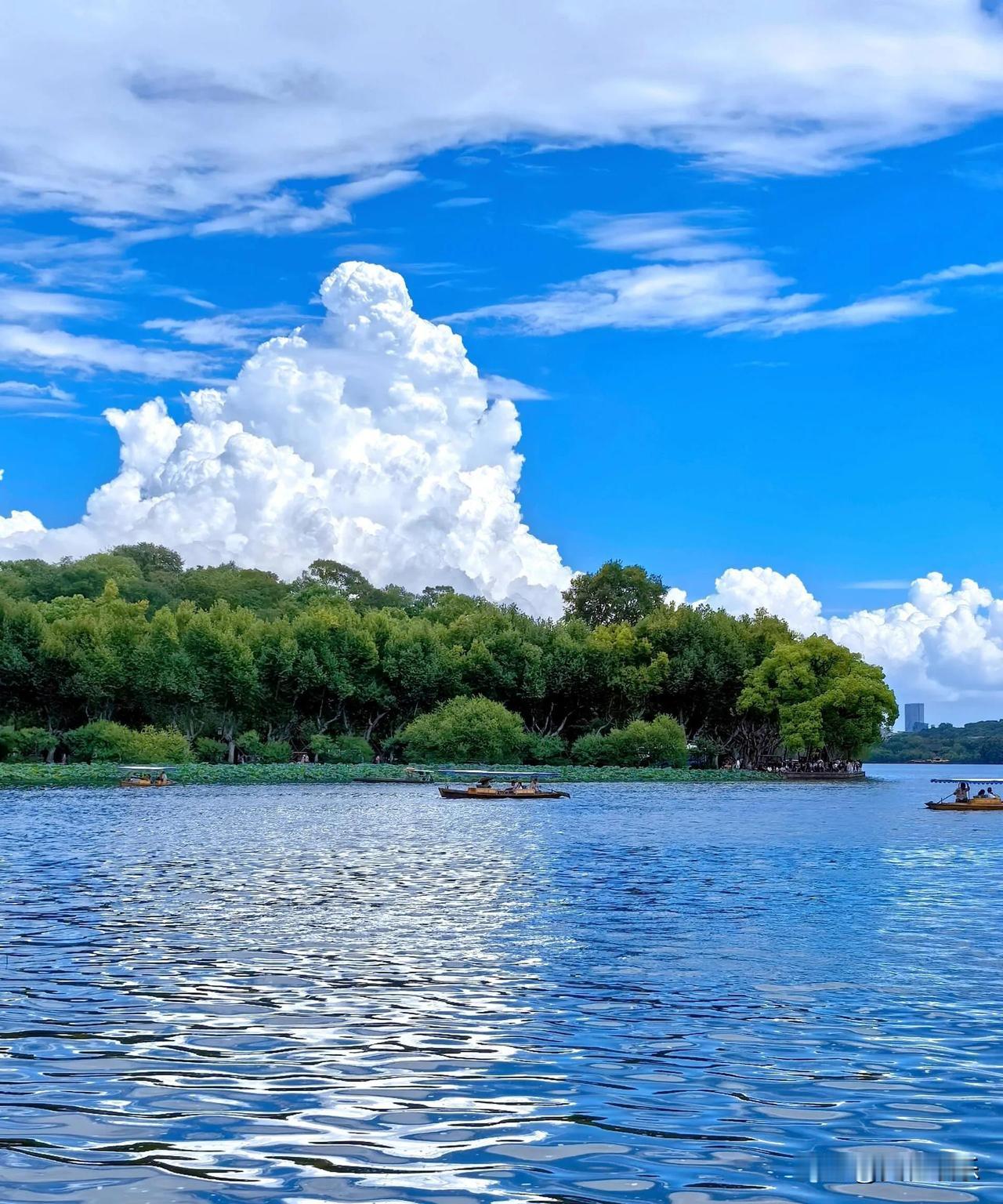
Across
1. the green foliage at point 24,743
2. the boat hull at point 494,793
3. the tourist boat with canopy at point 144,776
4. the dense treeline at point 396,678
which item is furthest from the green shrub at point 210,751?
the boat hull at point 494,793

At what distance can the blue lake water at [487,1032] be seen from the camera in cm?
1116

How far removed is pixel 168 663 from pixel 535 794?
40.2 meters

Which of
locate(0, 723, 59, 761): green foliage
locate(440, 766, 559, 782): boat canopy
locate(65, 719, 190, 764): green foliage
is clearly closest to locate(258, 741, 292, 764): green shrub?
locate(65, 719, 190, 764): green foliage

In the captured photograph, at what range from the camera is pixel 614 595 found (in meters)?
163

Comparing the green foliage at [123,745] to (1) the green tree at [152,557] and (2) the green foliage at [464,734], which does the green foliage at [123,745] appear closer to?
(2) the green foliage at [464,734]

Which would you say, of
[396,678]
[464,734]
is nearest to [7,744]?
[396,678]

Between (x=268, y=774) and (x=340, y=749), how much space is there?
1731 cm

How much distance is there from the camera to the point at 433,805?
76000mm

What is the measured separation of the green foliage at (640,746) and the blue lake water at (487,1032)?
86.8 m

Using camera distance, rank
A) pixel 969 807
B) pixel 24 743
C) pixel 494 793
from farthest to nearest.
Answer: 1. pixel 24 743
2. pixel 494 793
3. pixel 969 807

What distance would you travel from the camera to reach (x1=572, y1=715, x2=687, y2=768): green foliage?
125 meters

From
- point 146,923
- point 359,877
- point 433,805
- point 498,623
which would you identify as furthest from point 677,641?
point 146,923

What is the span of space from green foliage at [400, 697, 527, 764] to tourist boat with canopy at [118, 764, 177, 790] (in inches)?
946

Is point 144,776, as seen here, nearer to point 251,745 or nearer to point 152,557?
point 251,745
